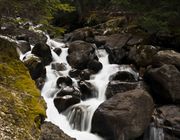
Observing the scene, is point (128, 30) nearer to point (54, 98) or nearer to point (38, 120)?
point (54, 98)

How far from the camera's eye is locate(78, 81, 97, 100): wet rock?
51.1ft

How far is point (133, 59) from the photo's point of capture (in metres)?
19.6

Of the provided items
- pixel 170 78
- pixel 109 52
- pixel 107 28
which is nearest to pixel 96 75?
pixel 109 52

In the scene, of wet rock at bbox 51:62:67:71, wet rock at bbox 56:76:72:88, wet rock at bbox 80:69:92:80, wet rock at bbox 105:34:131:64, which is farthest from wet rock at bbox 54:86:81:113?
wet rock at bbox 105:34:131:64

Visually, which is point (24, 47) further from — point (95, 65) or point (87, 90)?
point (87, 90)

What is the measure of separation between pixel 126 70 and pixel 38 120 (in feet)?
41.5

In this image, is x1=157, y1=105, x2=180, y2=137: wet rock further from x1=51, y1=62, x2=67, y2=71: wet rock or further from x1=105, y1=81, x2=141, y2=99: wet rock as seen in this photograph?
x1=51, y1=62, x2=67, y2=71: wet rock

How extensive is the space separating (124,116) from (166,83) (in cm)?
364

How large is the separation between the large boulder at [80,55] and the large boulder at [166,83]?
549cm

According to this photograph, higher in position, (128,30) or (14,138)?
(14,138)

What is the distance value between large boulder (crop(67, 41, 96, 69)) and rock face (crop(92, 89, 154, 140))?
6.99 metres

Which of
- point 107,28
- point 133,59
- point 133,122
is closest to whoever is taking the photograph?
point 133,122

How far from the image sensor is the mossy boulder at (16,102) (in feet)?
16.6

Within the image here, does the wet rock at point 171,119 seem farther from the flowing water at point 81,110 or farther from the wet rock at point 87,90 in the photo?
the wet rock at point 87,90
